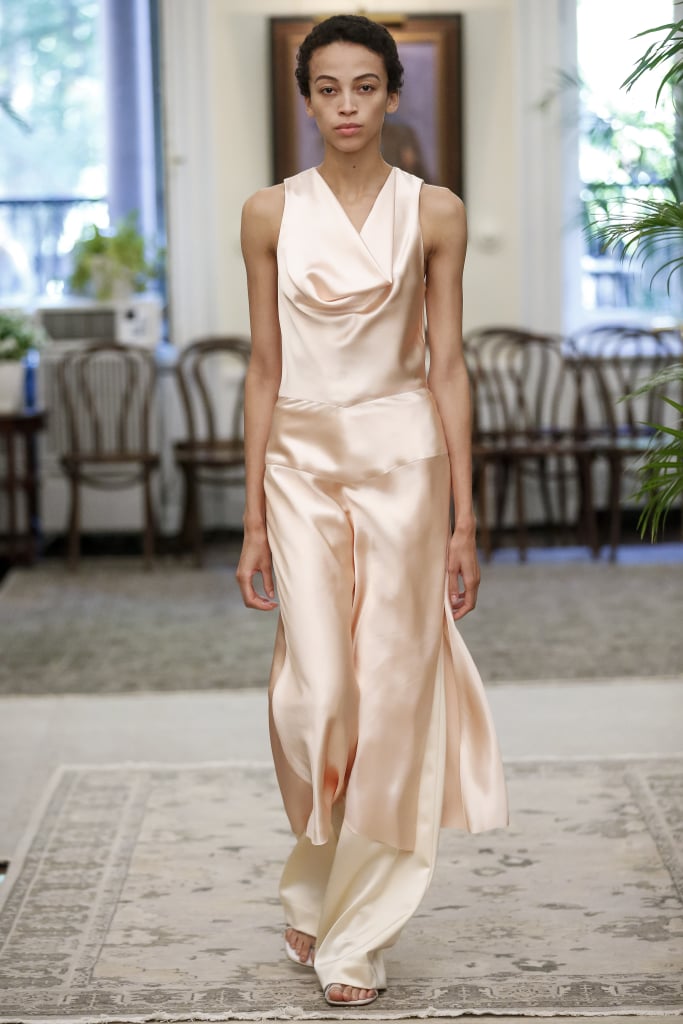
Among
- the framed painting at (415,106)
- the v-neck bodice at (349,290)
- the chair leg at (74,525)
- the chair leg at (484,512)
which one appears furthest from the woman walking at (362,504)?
the framed painting at (415,106)

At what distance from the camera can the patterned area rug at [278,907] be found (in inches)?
97.2

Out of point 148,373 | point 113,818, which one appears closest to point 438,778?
point 113,818

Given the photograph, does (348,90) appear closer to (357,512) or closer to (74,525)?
(357,512)

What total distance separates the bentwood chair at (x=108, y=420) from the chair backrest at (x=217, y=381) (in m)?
0.24

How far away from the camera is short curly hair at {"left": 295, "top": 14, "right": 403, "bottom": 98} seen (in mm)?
2328

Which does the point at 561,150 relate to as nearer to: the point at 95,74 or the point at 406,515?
the point at 95,74

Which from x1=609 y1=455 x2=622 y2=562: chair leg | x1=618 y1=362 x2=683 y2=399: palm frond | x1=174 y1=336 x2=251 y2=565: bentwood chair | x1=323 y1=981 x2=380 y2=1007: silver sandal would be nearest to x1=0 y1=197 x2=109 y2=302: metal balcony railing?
x1=174 y1=336 x2=251 y2=565: bentwood chair

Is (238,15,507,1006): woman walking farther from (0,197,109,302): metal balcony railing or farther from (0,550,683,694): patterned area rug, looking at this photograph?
(0,197,109,302): metal balcony railing

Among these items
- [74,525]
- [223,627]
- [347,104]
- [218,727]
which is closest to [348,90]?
[347,104]

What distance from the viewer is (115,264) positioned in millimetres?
7676

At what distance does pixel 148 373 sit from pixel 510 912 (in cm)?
497

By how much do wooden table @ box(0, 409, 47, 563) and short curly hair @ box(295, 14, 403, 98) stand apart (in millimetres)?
4793

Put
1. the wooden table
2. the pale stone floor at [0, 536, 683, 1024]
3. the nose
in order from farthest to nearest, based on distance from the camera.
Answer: the wooden table → the pale stone floor at [0, 536, 683, 1024] → the nose

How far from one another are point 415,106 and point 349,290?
5.44 metres
